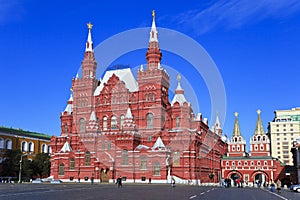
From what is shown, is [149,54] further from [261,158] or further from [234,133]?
[234,133]

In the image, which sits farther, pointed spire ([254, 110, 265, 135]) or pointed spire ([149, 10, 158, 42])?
pointed spire ([254, 110, 265, 135])

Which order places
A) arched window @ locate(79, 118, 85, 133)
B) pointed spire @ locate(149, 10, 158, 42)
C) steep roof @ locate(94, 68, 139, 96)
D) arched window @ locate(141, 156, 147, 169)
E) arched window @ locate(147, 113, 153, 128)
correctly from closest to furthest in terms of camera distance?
arched window @ locate(141, 156, 147, 169)
arched window @ locate(147, 113, 153, 128)
steep roof @ locate(94, 68, 139, 96)
pointed spire @ locate(149, 10, 158, 42)
arched window @ locate(79, 118, 85, 133)

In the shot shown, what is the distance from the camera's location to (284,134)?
16238 cm

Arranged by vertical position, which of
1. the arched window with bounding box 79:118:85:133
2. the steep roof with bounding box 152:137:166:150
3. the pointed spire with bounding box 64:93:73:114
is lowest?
the steep roof with bounding box 152:137:166:150

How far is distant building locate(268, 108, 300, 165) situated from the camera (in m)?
159

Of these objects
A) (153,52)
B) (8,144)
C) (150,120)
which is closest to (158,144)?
(150,120)

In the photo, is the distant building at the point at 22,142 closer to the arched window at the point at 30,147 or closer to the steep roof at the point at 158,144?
the arched window at the point at 30,147

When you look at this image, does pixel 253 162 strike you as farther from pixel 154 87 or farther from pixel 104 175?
pixel 104 175

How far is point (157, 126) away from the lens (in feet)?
207

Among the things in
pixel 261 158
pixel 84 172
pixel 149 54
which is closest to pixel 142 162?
pixel 84 172

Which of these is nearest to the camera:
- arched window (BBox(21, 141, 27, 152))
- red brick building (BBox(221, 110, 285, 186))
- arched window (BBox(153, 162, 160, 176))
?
arched window (BBox(153, 162, 160, 176))

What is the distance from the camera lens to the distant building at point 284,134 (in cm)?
15862

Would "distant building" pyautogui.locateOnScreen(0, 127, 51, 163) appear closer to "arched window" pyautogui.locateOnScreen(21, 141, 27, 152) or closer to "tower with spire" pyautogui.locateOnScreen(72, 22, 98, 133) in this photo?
"arched window" pyautogui.locateOnScreen(21, 141, 27, 152)

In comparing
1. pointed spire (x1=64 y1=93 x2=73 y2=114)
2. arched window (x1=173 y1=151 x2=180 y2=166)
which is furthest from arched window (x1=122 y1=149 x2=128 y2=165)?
pointed spire (x1=64 y1=93 x2=73 y2=114)
